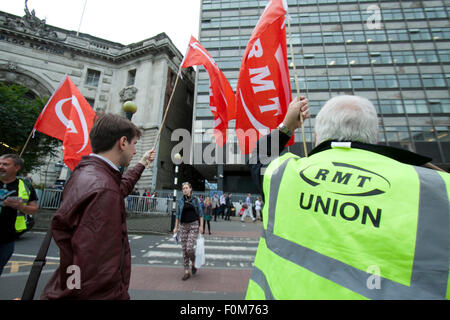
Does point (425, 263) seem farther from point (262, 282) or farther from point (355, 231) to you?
point (262, 282)

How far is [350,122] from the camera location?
120 centimetres

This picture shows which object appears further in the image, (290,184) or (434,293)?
(290,184)

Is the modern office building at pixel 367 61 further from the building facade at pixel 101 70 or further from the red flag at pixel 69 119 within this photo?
the red flag at pixel 69 119

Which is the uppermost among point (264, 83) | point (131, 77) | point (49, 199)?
point (131, 77)

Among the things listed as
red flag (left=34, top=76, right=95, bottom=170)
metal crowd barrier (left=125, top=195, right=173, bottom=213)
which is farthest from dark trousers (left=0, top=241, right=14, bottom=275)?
metal crowd barrier (left=125, top=195, right=173, bottom=213)

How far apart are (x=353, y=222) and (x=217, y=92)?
400 centimetres

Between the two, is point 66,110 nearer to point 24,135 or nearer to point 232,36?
point 24,135

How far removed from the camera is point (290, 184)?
110 cm

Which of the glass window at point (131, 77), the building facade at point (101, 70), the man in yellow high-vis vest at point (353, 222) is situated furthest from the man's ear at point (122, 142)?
the glass window at point (131, 77)

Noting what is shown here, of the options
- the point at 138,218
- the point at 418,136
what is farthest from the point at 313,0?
the point at 138,218

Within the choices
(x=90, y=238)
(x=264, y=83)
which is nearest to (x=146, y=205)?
(x=264, y=83)

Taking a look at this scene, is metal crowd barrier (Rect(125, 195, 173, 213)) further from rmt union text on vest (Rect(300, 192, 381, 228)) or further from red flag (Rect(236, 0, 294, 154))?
rmt union text on vest (Rect(300, 192, 381, 228))

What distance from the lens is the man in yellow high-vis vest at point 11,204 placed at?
273 cm

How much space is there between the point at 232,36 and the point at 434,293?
3447 centimetres
